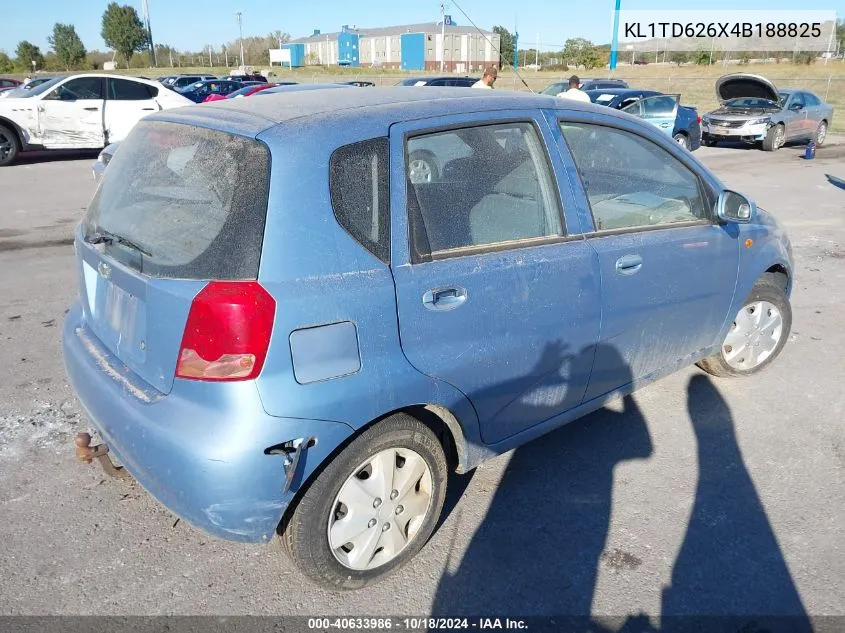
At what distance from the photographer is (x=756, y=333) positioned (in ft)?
14.3

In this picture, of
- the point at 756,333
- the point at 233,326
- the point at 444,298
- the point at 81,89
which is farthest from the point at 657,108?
the point at 233,326

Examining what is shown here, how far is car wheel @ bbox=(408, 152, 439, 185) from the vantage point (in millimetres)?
→ 2551

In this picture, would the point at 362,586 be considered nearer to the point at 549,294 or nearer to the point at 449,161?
the point at 549,294

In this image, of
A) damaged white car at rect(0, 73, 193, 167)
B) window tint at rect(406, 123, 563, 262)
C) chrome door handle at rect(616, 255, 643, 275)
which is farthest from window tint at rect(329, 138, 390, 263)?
damaged white car at rect(0, 73, 193, 167)

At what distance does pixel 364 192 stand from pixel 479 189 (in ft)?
1.91

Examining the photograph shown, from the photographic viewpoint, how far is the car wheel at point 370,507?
7.91 feet

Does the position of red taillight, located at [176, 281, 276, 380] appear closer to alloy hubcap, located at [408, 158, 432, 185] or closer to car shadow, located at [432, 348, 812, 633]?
alloy hubcap, located at [408, 158, 432, 185]

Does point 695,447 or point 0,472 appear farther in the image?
point 695,447

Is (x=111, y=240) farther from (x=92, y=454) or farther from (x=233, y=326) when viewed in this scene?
(x=92, y=454)

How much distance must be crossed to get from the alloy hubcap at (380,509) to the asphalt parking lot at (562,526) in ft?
0.57

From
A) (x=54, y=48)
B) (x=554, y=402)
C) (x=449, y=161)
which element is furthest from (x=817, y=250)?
(x=54, y=48)

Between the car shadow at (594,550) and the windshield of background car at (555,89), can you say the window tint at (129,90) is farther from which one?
the car shadow at (594,550)

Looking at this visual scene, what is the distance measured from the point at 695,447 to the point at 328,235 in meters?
2.42

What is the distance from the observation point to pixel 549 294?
2850 mm
